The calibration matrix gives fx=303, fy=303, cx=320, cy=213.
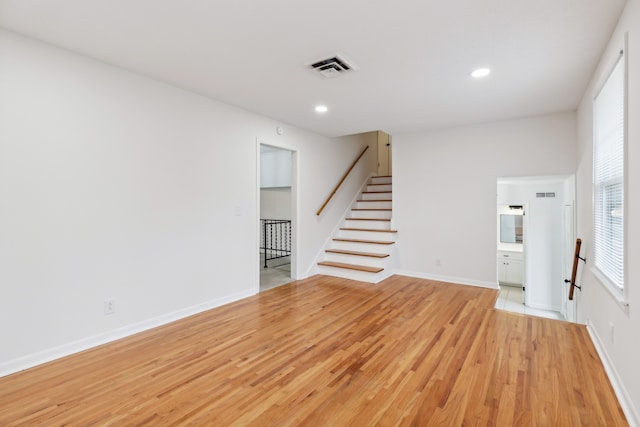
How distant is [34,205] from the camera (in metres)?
2.32

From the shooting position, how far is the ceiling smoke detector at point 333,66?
2.63 meters

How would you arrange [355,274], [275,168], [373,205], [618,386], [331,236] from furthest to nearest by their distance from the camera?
[275,168] < [373,205] < [331,236] < [355,274] < [618,386]

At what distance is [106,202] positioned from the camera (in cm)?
271

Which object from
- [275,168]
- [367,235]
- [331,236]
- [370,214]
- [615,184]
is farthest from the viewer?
[275,168]

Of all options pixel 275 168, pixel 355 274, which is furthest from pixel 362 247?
pixel 275 168

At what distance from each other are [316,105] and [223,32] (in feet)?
5.75

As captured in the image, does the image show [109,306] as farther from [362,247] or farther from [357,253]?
[362,247]

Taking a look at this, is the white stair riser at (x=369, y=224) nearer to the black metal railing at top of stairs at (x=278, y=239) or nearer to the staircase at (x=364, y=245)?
the staircase at (x=364, y=245)

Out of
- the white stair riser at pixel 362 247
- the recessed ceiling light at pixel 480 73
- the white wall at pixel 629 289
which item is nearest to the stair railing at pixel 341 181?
the white stair riser at pixel 362 247

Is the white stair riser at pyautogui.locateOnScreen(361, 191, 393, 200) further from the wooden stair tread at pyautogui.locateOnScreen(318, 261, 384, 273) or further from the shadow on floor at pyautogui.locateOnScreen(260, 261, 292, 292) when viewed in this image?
the shadow on floor at pyautogui.locateOnScreen(260, 261, 292, 292)

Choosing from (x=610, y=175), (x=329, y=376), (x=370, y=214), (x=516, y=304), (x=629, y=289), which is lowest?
A: (x=516, y=304)

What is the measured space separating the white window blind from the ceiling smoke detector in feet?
6.25

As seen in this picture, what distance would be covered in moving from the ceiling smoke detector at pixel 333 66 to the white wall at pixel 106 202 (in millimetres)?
1504

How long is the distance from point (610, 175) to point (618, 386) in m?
1.53
